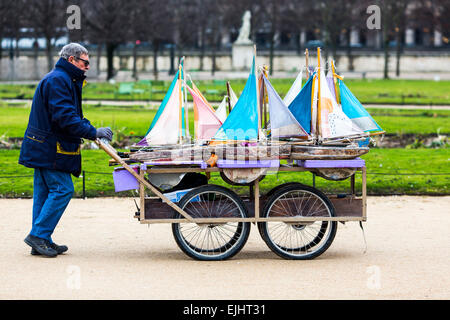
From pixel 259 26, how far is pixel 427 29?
→ 44.2 ft

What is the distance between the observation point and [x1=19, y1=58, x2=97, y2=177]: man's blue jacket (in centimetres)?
751

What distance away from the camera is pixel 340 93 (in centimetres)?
802

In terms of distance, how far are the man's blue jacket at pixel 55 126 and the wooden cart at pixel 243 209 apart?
328 millimetres

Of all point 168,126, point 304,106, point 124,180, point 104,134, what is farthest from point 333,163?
point 104,134

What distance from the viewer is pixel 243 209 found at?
7.63 m

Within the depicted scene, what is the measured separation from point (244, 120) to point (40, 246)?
82.3 inches

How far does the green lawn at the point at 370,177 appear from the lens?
457 inches

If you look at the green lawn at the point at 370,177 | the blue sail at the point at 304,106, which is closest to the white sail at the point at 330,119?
the blue sail at the point at 304,106

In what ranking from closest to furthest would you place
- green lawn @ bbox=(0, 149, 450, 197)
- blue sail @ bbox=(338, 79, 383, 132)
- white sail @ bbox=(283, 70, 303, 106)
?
blue sail @ bbox=(338, 79, 383, 132) < white sail @ bbox=(283, 70, 303, 106) < green lawn @ bbox=(0, 149, 450, 197)

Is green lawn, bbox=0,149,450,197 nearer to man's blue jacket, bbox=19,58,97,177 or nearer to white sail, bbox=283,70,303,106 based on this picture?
white sail, bbox=283,70,303,106

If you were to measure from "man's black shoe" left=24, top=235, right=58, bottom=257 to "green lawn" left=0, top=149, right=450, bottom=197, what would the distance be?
3691 mm

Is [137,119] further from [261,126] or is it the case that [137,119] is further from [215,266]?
[215,266]

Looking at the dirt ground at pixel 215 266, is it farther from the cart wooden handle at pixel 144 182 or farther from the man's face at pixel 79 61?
the man's face at pixel 79 61

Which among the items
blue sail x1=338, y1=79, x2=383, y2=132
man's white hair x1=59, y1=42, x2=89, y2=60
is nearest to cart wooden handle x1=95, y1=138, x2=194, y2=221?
man's white hair x1=59, y1=42, x2=89, y2=60
